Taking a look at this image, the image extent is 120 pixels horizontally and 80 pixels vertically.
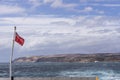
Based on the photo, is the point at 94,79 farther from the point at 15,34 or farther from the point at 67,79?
the point at 15,34

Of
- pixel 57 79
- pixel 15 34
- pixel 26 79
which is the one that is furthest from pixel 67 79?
pixel 15 34

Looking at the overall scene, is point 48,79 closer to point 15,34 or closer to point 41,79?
point 41,79

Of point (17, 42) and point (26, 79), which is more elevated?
point (17, 42)

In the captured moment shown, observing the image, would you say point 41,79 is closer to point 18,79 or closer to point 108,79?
point 18,79

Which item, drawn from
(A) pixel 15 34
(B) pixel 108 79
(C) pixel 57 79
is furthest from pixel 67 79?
(B) pixel 108 79

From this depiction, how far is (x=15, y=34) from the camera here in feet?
80.1

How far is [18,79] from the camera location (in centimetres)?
2389

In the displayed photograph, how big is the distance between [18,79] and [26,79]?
0.42 metres

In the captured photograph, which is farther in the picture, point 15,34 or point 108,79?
point 108,79

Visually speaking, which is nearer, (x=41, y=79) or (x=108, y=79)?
(x=41, y=79)

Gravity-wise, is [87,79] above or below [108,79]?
below

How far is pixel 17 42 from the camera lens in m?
24.5

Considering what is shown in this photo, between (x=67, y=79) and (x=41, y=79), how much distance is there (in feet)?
4.43

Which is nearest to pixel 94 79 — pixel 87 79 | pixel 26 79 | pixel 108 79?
pixel 87 79
